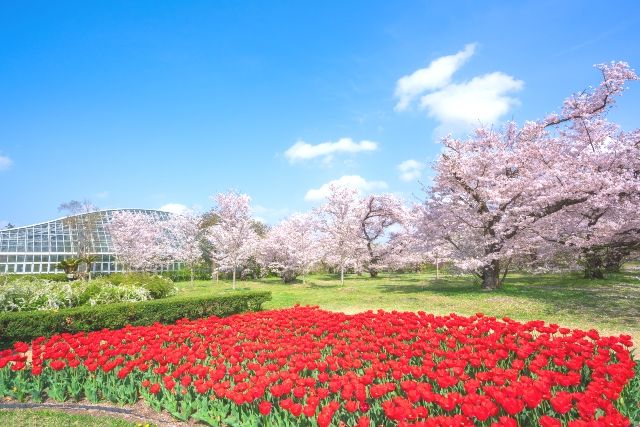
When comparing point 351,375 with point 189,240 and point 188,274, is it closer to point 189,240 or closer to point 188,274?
point 189,240

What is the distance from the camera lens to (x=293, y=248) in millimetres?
30531

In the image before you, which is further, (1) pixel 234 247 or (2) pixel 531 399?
(1) pixel 234 247

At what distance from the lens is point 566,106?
19062mm

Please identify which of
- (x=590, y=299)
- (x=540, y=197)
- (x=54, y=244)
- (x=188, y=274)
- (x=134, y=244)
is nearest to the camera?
(x=590, y=299)

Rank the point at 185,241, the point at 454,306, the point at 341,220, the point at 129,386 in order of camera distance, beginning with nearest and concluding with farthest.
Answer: the point at 129,386
the point at 454,306
the point at 341,220
the point at 185,241

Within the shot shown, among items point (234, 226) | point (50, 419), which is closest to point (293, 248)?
point (234, 226)

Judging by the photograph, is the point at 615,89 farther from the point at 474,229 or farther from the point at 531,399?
the point at 531,399

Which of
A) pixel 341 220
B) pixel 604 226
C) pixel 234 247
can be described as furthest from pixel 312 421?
pixel 341 220

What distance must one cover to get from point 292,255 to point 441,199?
1300cm

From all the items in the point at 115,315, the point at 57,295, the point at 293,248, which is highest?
the point at 293,248

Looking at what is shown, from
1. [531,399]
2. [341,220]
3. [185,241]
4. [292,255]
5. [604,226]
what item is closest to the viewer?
[531,399]

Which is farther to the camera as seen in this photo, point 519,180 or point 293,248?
point 293,248

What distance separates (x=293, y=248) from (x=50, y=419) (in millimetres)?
25186

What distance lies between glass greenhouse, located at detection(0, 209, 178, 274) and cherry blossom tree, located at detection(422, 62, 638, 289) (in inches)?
1310
